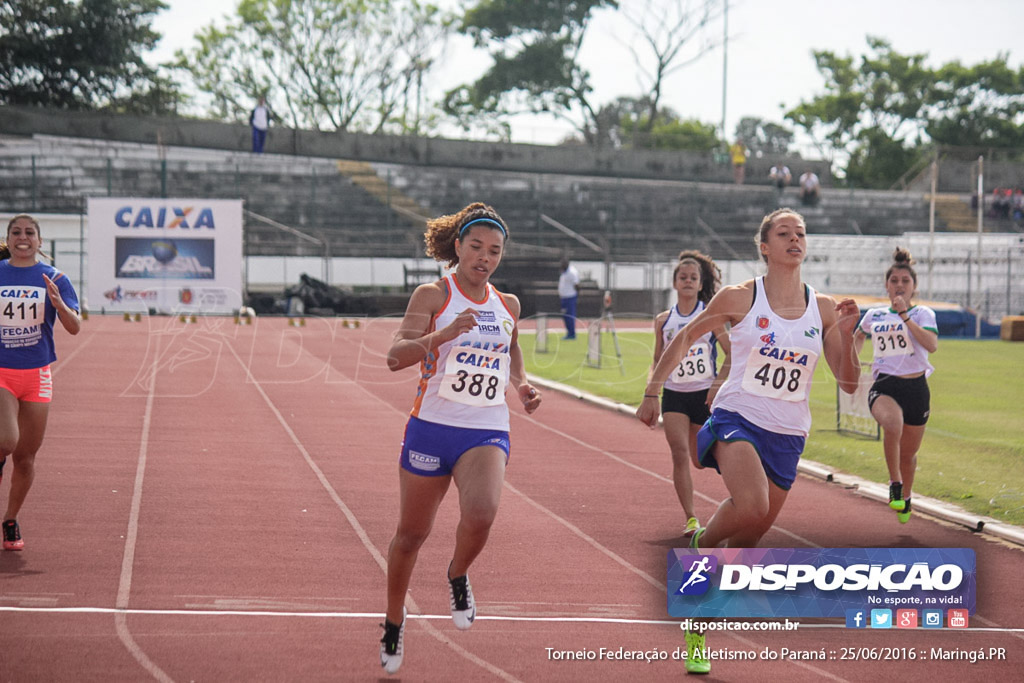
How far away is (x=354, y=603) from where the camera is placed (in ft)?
20.6

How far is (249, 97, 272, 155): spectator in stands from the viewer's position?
47.3m

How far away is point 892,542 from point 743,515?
351cm

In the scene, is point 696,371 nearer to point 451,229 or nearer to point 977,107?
point 451,229

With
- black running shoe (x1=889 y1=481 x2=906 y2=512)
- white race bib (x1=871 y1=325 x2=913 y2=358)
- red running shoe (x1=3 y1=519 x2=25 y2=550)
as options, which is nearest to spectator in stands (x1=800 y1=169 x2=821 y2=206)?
white race bib (x1=871 y1=325 x2=913 y2=358)

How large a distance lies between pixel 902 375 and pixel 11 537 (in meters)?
6.62

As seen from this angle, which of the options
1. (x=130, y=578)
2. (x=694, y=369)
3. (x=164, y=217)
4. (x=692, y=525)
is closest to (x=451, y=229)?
(x=130, y=578)

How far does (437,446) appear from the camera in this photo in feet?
16.4

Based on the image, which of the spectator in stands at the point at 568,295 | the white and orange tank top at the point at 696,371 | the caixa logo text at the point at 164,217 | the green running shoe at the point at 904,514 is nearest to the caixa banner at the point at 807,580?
the white and orange tank top at the point at 696,371

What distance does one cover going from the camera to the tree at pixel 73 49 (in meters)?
49.5

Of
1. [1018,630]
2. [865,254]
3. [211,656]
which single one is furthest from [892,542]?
[865,254]

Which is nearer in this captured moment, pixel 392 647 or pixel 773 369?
pixel 392 647

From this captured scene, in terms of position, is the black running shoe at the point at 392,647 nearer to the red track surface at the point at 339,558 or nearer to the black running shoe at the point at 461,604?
the red track surface at the point at 339,558

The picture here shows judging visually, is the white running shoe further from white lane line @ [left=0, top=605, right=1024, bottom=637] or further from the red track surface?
white lane line @ [left=0, top=605, right=1024, bottom=637]

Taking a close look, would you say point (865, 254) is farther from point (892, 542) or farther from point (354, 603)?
point (354, 603)
